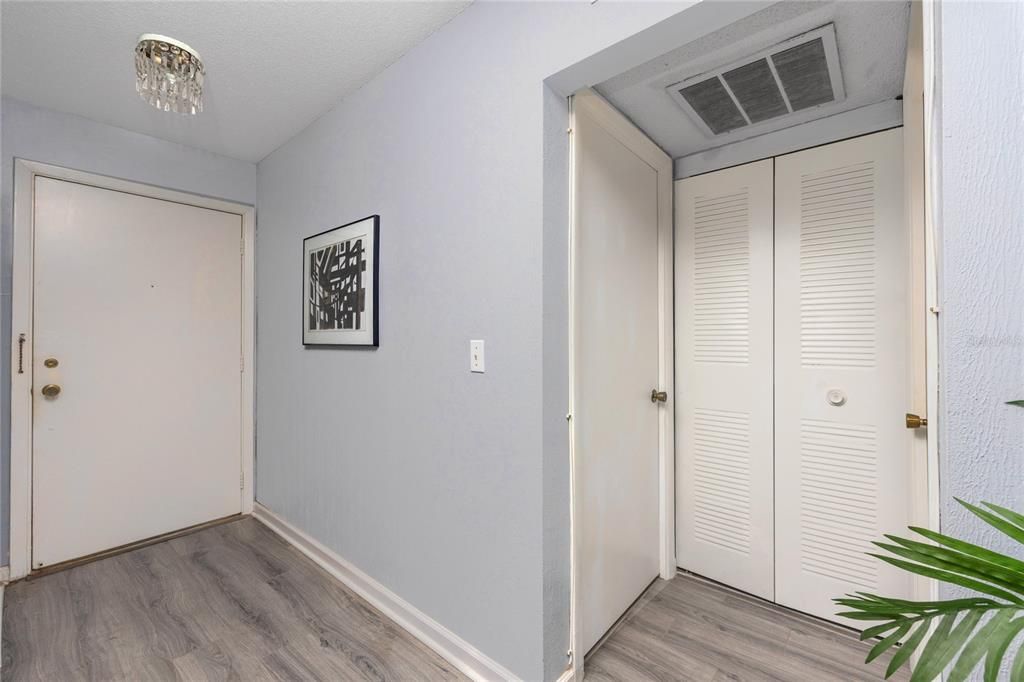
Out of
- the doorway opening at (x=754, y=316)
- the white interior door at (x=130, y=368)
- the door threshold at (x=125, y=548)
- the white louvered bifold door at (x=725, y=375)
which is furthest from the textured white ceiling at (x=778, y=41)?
the door threshold at (x=125, y=548)

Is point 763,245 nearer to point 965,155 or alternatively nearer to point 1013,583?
point 965,155

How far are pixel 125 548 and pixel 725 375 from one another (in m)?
3.24

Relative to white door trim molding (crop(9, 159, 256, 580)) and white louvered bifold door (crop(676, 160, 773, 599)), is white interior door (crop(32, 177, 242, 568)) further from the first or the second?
white louvered bifold door (crop(676, 160, 773, 599))

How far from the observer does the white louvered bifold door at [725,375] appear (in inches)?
78.0

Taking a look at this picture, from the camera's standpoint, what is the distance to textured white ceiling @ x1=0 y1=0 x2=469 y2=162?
1.60 meters

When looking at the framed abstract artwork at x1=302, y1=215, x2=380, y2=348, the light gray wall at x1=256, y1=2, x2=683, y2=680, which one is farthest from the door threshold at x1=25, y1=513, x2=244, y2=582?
the framed abstract artwork at x1=302, y1=215, x2=380, y2=348

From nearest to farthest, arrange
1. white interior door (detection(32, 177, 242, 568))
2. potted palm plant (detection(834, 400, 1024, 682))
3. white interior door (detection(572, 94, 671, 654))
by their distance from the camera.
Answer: potted palm plant (detection(834, 400, 1024, 682)) → white interior door (detection(572, 94, 671, 654)) → white interior door (detection(32, 177, 242, 568))

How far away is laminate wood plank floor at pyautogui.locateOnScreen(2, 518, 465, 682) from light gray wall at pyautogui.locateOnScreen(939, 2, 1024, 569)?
1.59m

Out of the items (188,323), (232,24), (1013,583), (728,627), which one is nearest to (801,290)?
(728,627)

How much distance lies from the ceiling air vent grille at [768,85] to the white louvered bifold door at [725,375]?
0.26m

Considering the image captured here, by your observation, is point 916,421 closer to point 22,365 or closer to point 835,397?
point 835,397

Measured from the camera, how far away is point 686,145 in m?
2.11

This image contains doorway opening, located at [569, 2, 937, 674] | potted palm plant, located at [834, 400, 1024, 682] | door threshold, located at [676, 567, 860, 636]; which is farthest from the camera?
door threshold, located at [676, 567, 860, 636]

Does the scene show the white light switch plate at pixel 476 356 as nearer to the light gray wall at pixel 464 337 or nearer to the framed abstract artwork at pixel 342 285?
the light gray wall at pixel 464 337
